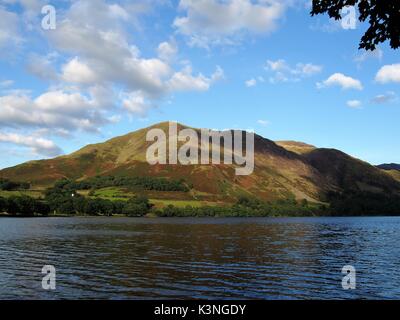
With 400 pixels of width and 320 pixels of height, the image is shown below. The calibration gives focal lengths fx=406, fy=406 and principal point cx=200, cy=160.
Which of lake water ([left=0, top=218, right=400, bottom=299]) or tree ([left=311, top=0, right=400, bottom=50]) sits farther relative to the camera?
lake water ([left=0, top=218, right=400, bottom=299])

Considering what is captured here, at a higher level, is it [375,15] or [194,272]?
[375,15]

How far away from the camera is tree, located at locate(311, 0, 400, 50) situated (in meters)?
15.6

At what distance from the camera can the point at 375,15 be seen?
16.2 m

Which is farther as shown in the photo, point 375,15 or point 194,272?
point 194,272

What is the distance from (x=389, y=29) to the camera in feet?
52.5

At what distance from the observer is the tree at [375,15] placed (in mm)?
15570

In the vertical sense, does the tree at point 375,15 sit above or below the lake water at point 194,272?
above

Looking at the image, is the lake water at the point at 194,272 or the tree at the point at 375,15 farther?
the lake water at the point at 194,272

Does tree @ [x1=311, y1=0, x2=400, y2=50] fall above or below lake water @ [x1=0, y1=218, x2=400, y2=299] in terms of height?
above
